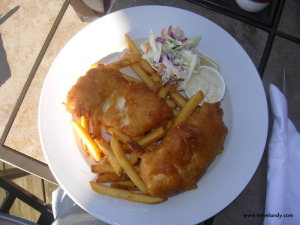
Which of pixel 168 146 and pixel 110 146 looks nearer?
pixel 168 146

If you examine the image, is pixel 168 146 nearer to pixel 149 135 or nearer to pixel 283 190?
pixel 149 135

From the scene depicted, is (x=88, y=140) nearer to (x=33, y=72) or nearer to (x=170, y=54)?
(x=33, y=72)

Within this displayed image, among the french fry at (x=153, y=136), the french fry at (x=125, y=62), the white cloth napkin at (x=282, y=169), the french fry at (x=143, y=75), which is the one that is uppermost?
the french fry at (x=125, y=62)

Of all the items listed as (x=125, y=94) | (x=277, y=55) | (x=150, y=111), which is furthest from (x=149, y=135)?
(x=277, y=55)

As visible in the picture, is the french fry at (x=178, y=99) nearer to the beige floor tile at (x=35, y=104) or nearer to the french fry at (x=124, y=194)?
the french fry at (x=124, y=194)

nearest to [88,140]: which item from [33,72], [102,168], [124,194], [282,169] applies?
[102,168]

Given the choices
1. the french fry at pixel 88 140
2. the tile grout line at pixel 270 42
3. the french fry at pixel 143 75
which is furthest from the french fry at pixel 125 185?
the tile grout line at pixel 270 42
